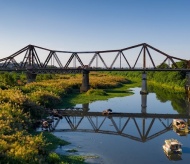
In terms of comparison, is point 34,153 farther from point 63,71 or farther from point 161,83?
point 161,83

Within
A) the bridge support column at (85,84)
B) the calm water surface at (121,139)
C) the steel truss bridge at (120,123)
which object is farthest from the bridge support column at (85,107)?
the bridge support column at (85,84)

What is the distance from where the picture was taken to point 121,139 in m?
34.7

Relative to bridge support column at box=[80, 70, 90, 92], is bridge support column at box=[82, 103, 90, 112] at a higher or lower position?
lower

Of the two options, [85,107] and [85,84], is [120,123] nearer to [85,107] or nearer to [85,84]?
[85,107]

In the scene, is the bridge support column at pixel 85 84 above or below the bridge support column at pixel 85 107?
above

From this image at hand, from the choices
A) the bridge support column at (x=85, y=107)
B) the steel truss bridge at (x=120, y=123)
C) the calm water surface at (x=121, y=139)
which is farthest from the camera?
the bridge support column at (x=85, y=107)

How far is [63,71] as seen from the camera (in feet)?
333

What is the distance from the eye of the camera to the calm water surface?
2753cm

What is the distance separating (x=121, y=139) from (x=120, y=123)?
9.69 m

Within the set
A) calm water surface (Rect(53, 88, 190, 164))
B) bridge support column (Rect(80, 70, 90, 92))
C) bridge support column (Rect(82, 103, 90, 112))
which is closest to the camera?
calm water surface (Rect(53, 88, 190, 164))

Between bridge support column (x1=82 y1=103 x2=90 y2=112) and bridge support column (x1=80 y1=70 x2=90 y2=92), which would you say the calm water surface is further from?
bridge support column (x1=80 y1=70 x2=90 y2=92)

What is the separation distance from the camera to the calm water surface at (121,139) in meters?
27.5

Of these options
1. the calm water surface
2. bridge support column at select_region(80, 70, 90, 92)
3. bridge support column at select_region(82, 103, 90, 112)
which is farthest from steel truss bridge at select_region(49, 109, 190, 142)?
bridge support column at select_region(80, 70, 90, 92)

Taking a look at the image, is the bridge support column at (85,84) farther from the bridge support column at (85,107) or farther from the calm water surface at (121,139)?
the calm water surface at (121,139)
